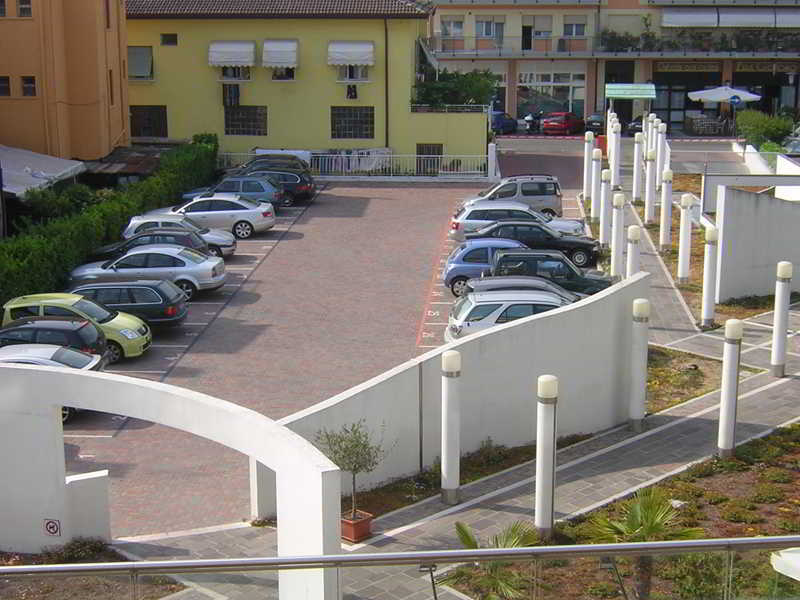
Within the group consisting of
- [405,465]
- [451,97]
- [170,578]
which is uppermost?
[451,97]

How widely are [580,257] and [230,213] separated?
414 inches

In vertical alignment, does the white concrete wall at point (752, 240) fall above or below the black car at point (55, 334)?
above

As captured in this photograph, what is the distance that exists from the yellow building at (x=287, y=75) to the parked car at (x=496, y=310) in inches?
931

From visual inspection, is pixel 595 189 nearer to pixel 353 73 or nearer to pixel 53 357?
pixel 353 73

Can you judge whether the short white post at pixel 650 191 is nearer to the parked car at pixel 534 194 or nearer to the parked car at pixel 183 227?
the parked car at pixel 534 194

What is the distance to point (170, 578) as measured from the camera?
929 centimetres

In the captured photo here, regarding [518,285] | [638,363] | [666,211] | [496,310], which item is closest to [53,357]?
[496,310]

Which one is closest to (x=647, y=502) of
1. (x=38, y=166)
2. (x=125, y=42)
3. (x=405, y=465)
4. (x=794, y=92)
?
(x=405, y=465)

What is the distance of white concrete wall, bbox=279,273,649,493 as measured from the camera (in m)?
18.2

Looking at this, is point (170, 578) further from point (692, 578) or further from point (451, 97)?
point (451, 97)

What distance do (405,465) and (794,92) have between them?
53.8 metres

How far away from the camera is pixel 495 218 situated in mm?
34094

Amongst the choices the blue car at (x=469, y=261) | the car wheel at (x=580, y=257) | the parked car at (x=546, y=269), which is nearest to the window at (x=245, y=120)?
the car wheel at (x=580, y=257)

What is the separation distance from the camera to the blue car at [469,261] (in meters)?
29.4
